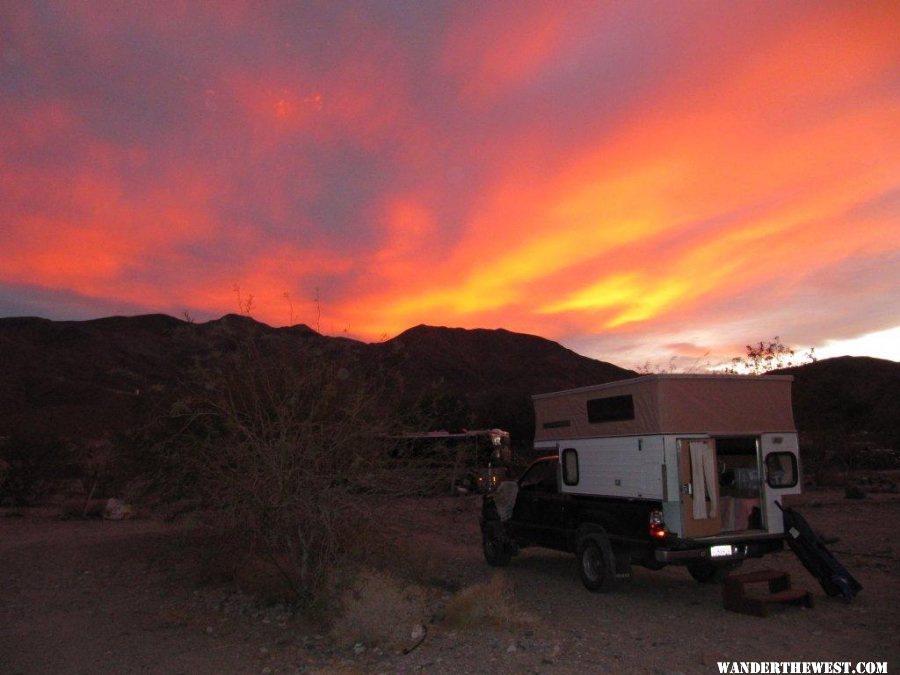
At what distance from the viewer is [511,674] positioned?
625 cm

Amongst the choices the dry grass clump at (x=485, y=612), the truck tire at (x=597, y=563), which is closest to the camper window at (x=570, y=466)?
the truck tire at (x=597, y=563)

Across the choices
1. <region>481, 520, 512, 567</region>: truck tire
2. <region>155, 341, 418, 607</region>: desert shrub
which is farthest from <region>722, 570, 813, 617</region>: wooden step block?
<region>481, 520, 512, 567</region>: truck tire

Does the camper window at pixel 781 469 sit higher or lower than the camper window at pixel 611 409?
lower

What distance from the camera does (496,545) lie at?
12.6 metres

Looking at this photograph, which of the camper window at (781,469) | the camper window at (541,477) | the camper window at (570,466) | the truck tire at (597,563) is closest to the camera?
the truck tire at (597,563)

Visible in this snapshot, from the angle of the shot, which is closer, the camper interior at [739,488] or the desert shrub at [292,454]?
the desert shrub at [292,454]

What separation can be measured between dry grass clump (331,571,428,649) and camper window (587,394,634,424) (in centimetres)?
389

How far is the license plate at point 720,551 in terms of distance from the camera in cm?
905

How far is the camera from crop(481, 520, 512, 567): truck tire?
12.5 m

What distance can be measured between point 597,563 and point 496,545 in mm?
2815

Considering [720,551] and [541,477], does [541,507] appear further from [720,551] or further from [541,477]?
[720,551]

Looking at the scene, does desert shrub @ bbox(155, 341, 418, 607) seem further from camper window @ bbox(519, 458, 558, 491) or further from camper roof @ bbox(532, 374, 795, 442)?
camper window @ bbox(519, 458, 558, 491)

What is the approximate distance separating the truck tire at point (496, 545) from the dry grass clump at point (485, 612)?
→ 4.41 meters

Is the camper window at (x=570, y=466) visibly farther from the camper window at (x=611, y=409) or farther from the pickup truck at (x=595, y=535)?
the camper window at (x=611, y=409)
